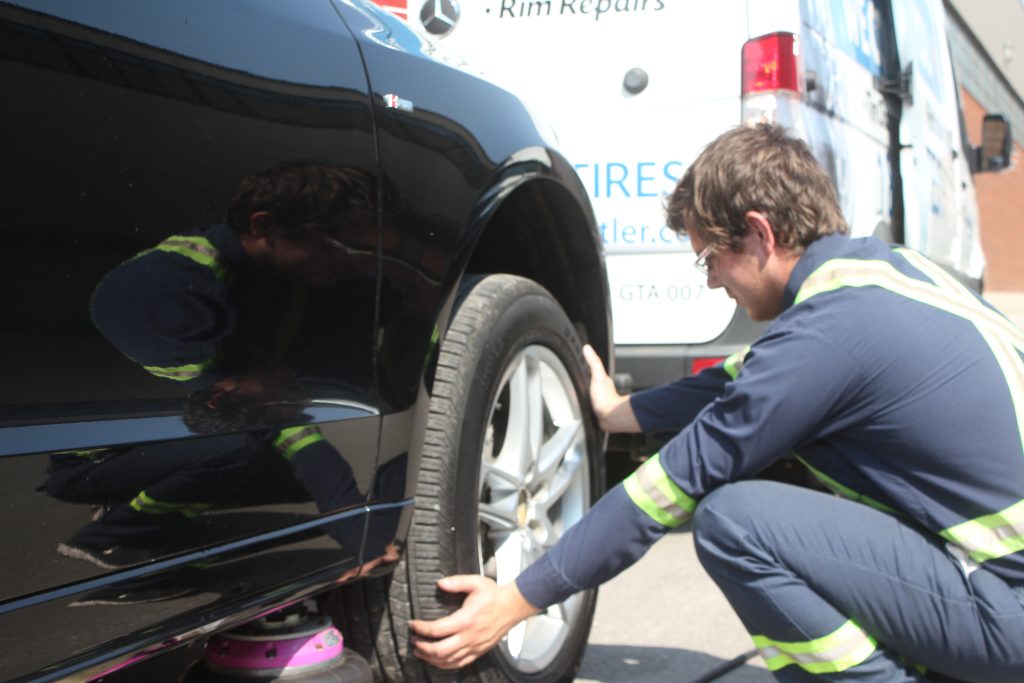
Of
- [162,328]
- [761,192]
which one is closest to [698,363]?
[761,192]

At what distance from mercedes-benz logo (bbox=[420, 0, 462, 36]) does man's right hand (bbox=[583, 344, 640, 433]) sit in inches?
59.7

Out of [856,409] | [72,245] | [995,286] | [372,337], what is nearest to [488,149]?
[372,337]

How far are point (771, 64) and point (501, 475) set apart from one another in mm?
1721

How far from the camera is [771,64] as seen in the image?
11.3 ft

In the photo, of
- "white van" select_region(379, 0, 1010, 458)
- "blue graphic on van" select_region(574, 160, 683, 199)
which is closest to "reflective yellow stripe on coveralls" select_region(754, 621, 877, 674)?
"white van" select_region(379, 0, 1010, 458)

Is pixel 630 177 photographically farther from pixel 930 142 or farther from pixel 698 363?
pixel 930 142

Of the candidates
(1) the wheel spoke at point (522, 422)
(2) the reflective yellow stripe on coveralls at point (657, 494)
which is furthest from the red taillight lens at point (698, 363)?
(2) the reflective yellow stripe on coveralls at point (657, 494)

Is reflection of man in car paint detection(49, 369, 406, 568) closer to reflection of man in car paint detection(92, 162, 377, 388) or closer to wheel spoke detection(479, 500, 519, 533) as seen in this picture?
reflection of man in car paint detection(92, 162, 377, 388)

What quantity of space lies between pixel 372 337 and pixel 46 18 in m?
0.69

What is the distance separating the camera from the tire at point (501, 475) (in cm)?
199

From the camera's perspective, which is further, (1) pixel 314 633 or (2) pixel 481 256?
(2) pixel 481 256

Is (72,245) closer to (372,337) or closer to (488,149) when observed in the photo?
(372,337)

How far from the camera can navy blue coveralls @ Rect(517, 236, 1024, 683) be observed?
198 cm

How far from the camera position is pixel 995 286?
2706 centimetres
